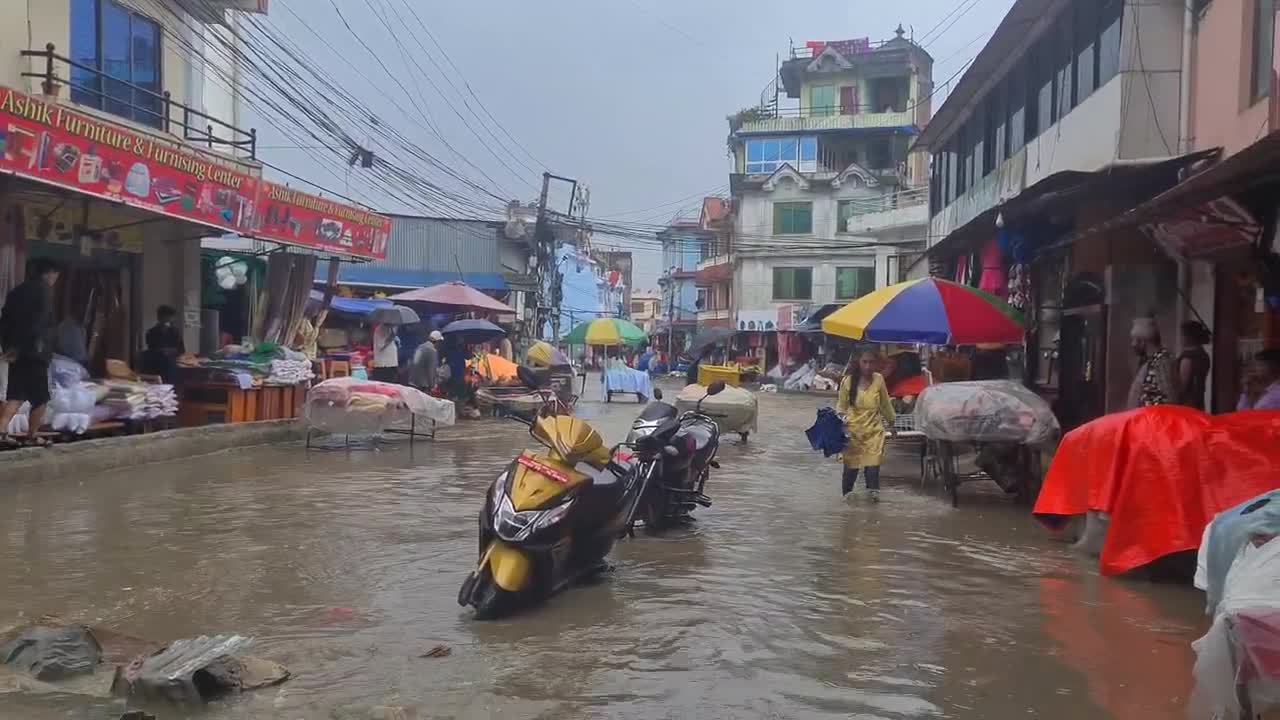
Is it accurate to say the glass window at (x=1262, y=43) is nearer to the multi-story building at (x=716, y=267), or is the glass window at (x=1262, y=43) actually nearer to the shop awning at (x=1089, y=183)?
the shop awning at (x=1089, y=183)

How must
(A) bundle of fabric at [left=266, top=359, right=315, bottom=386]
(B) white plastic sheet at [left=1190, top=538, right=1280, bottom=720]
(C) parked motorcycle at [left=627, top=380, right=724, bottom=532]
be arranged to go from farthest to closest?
(A) bundle of fabric at [left=266, top=359, right=315, bottom=386] < (C) parked motorcycle at [left=627, top=380, right=724, bottom=532] < (B) white plastic sheet at [left=1190, top=538, right=1280, bottom=720]

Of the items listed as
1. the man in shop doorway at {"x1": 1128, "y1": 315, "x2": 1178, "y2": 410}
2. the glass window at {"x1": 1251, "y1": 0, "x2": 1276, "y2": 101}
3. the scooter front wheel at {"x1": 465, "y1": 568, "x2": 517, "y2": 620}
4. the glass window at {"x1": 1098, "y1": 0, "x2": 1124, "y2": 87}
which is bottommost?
the scooter front wheel at {"x1": 465, "y1": 568, "x2": 517, "y2": 620}

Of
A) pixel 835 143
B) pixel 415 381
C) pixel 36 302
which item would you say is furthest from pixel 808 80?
pixel 36 302

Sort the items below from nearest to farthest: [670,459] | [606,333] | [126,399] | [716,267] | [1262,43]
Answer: [670,459] < [1262,43] < [126,399] < [606,333] < [716,267]

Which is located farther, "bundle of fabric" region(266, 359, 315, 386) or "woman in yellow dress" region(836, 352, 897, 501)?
"bundle of fabric" region(266, 359, 315, 386)

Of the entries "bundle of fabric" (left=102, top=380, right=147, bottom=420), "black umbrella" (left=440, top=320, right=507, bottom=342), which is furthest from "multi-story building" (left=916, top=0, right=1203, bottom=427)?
"bundle of fabric" (left=102, top=380, right=147, bottom=420)

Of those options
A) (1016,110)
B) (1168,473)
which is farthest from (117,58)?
(1168,473)

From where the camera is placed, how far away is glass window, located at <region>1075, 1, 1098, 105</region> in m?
12.7

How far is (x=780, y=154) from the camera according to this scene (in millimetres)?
53781

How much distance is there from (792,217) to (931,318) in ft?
135

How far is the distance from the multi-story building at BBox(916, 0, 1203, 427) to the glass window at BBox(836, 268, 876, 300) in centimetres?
3133

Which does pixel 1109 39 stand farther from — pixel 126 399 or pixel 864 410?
pixel 126 399

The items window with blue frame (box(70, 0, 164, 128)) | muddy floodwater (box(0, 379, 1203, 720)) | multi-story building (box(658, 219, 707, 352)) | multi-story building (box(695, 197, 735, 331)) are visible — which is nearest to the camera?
muddy floodwater (box(0, 379, 1203, 720))

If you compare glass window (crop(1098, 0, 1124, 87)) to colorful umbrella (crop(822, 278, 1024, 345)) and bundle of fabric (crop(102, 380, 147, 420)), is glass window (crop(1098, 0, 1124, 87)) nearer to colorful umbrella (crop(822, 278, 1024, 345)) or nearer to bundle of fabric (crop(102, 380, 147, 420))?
colorful umbrella (crop(822, 278, 1024, 345))
